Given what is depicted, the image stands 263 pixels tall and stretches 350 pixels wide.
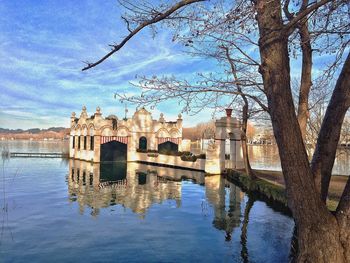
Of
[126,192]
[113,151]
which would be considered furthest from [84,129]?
[126,192]

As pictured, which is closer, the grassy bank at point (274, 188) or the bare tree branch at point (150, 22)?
the bare tree branch at point (150, 22)

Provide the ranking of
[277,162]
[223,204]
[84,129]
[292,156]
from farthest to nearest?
[277,162] < [84,129] < [223,204] < [292,156]

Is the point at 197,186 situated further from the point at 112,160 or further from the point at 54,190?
the point at 112,160

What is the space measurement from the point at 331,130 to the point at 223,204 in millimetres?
11947

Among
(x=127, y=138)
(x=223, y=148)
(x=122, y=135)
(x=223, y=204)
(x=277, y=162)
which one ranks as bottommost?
(x=223, y=204)

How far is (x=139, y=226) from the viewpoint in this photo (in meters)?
11.6

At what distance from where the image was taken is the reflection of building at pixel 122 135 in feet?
138

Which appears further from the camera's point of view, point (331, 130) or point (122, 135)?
point (122, 135)

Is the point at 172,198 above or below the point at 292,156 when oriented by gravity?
below

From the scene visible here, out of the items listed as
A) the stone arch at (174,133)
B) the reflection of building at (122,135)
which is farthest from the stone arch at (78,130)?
the stone arch at (174,133)

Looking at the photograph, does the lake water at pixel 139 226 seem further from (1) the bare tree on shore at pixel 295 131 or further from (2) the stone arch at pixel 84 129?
(2) the stone arch at pixel 84 129

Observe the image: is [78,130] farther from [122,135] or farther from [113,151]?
[122,135]

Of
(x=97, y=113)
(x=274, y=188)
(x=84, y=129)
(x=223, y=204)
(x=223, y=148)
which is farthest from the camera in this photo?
(x=84, y=129)

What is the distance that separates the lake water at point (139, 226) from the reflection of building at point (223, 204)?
0.12 ft
